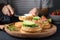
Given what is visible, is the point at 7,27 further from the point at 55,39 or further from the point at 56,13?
the point at 56,13

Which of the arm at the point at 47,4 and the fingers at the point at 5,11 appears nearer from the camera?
the fingers at the point at 5,11

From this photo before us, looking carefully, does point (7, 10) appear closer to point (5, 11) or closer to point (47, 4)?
point (5, 11)

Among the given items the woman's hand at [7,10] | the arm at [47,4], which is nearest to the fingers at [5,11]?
the woman's hand at [7,10]

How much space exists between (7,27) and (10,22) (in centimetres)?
15

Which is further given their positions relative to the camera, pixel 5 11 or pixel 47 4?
pixel 47 4

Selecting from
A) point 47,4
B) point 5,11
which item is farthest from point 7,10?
point 47,4

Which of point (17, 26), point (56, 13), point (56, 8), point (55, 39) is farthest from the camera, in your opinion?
point (56, 8)

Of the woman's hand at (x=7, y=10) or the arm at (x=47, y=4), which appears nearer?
the woman's hand at (x=7, y=10)

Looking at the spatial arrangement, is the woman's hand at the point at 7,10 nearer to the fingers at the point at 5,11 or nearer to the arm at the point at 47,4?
the fingers at the point at 5,11

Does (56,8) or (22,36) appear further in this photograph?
(56,8)

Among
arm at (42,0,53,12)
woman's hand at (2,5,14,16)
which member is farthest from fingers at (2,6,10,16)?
arm at (42,0,53,12)

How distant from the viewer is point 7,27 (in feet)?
4.14

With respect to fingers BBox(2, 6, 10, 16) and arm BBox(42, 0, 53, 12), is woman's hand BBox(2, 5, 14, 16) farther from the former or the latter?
arm BBox(42, 0, 53, 12)

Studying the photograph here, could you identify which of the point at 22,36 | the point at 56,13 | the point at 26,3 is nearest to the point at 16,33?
the point at 22,36
